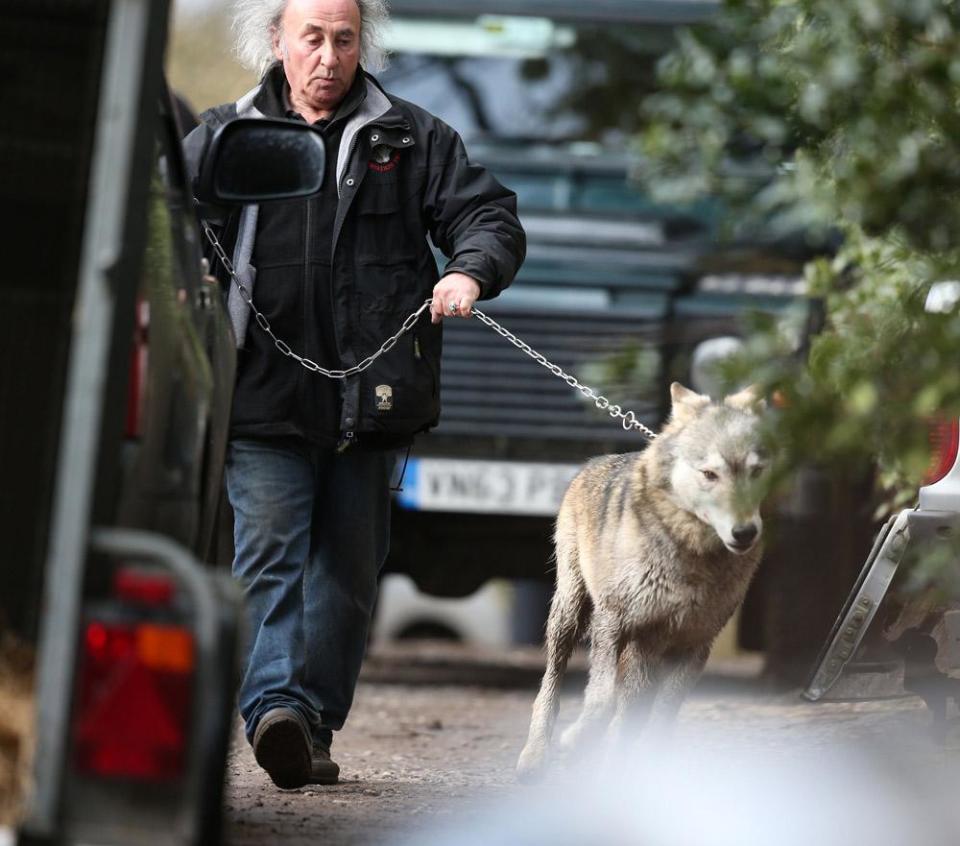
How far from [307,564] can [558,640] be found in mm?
1094

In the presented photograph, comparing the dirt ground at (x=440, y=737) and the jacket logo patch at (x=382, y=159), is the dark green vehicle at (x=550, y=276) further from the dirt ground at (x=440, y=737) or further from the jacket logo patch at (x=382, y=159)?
the jacket logo patch at (x=382, y=159)

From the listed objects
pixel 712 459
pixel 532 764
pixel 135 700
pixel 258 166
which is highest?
pixel 258 166

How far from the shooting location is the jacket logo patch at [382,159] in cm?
541

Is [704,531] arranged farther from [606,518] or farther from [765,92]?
[765,92]

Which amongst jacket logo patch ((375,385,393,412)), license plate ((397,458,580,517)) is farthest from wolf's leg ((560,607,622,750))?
license plate ((397,458,580,517))

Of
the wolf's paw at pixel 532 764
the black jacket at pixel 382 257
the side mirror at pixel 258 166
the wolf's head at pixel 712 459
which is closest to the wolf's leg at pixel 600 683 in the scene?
the wolf's paw at pixel 532 764

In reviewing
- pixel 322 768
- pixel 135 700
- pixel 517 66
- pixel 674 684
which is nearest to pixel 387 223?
→ pixel 322 768

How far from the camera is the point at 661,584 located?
6.04 meters

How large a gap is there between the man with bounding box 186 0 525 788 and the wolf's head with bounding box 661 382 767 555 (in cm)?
90

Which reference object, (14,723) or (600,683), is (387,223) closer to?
(600,683)

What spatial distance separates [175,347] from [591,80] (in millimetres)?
6464

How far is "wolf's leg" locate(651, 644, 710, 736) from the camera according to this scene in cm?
611

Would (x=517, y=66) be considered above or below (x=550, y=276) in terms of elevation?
above

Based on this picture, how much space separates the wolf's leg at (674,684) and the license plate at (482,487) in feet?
8.42
